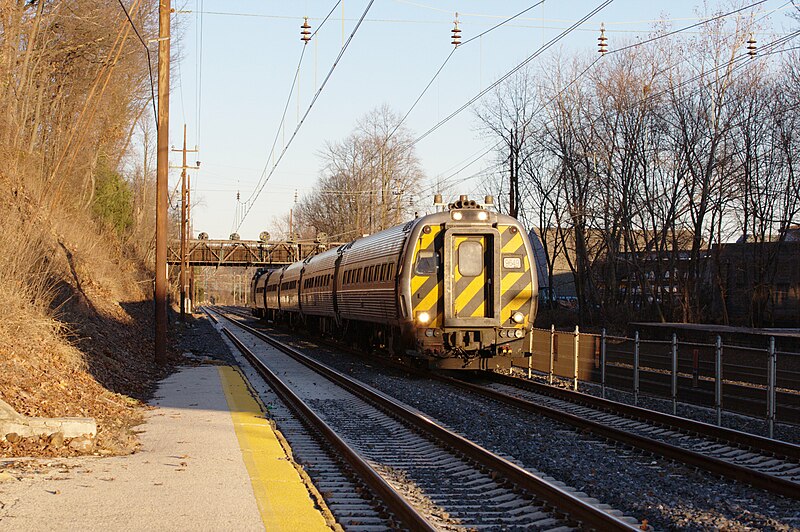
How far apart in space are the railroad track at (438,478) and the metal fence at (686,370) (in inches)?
172

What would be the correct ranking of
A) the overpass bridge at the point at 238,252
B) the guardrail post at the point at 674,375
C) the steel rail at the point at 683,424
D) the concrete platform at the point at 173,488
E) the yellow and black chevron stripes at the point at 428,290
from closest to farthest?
1. the concrete platform at the point at 173,488
2. the steel rail at the point at 683,424
3. the guardrail post at the point at 674,375
4. the yellow and black chevron stripes at the point at 428,290
5. the overpass bridge at the point at 238,252

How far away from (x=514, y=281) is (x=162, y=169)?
8.25 metres

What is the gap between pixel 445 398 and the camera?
52.7 ft

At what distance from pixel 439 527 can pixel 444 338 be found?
38.2 ft

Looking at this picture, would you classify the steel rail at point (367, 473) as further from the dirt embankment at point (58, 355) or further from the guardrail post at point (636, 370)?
the guardrail post at point (636, 370)

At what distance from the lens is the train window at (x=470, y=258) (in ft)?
62.0

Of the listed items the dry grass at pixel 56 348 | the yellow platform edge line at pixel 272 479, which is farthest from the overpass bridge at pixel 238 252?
the yellow platform edge line at pixel 272 479

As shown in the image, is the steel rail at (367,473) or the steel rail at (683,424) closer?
the steel rail at (367,473)

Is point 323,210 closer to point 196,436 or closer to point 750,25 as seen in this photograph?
point 750,25

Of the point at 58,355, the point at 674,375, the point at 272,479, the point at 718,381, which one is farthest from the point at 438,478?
the point at 58,355

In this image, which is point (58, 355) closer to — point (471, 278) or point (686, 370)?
point (471, 278)

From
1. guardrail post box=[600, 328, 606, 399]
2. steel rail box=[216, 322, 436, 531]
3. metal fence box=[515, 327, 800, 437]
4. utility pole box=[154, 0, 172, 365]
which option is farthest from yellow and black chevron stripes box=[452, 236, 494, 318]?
utility pole box=[154, 0, 172, 365]

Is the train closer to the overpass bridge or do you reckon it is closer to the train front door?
the train front door

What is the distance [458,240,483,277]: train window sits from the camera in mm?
18906
